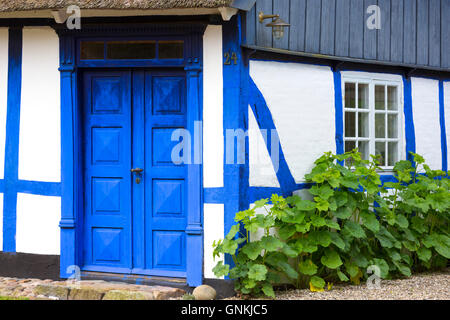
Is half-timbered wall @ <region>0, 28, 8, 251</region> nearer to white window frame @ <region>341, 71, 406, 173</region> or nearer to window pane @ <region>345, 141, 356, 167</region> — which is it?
white window frame @ <region>341, 71, 406, 173</region>

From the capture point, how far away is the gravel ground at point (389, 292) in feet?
18.3

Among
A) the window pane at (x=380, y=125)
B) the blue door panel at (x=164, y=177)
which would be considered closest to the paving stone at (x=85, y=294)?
the blue door panel at (x=164, y=177)

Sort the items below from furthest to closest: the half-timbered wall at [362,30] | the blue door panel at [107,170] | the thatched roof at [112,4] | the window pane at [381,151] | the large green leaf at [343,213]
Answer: the window pane at [381,151] < the half-timbered wall at [362,30] < the blue door panel at [107,170] < the large green leaf at [343,213] < the thatched roof at [112,4]

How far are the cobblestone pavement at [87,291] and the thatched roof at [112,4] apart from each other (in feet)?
9.07

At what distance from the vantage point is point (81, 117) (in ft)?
20.3

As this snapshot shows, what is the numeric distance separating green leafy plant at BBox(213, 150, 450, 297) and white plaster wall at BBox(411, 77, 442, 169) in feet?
2.20

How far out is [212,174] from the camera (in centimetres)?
580

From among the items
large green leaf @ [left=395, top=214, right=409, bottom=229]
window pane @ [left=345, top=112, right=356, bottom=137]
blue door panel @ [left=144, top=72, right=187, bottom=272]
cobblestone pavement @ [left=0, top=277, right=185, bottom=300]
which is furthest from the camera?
window pane @ [left=345, top=112, right=356, bottom=137]

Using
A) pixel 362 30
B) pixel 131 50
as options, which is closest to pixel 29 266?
pixel 131 50

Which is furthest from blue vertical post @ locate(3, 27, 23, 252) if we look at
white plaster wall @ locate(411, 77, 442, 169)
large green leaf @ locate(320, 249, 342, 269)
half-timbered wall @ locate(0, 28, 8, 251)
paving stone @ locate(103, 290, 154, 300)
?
white plaster wall @ locate(411, 77, 442, 169)

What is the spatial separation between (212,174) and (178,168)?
1.37 feet

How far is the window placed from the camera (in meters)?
6.88

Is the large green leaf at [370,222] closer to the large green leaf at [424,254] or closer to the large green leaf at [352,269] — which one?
the large green leaf at [352,269]

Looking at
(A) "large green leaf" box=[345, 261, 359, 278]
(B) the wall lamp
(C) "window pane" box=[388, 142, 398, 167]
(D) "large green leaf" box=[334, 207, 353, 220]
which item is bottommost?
(A) "large green leaf" box=[345, 261, 359, 278]
